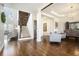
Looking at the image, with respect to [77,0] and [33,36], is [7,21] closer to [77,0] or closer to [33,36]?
[33,36]

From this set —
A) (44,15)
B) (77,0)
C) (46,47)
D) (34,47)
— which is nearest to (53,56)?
(46,47)

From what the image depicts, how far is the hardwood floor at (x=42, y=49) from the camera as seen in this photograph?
9.55 feet

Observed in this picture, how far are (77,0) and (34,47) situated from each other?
151 centimetres

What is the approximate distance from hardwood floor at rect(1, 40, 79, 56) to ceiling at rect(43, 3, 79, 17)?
0.67 m

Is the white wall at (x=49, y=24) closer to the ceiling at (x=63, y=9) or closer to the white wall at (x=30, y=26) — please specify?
the ceiling at (x=63, y=9)

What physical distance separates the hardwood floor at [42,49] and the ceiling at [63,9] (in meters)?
0.67

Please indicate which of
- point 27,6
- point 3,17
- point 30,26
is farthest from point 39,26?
point 3,17

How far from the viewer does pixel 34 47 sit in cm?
298

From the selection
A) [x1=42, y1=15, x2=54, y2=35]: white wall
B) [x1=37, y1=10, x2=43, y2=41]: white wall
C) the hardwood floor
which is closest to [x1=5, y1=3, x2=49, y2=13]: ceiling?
[x1=37, y1=10, x2=43, y2=41]: white wall

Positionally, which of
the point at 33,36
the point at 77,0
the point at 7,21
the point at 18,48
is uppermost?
the point at 77,0

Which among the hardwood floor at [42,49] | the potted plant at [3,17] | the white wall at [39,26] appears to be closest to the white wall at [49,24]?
the white wall at [39,26]

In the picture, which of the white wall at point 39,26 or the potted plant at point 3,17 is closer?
the potted plant at point 3,17

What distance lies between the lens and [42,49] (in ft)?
9.70

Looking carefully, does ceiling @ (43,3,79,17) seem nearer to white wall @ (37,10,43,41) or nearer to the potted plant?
white wall @ (37,10,43,41)
